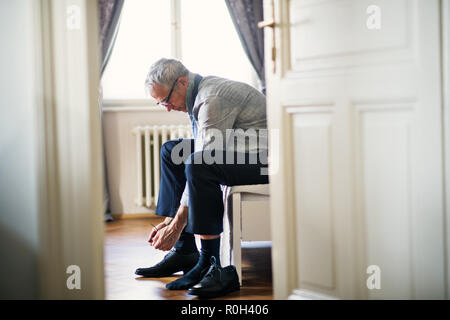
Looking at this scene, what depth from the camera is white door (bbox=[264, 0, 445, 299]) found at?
1725 millimetres

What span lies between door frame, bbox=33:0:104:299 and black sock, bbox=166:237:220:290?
59 centimetres

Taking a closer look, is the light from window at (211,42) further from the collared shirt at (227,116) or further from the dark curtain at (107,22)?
the collared shirt at (227,116)

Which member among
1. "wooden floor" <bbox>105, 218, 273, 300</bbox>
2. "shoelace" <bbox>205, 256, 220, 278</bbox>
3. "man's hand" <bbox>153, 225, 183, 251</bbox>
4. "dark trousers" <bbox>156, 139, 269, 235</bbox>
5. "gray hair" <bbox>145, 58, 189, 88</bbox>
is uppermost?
"gray hair" <bbox>145, 58, 189, 88</bbox>

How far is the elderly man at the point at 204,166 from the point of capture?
7.84 feet

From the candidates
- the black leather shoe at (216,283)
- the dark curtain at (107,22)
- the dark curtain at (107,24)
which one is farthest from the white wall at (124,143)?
the black leather shoe at (216,283)

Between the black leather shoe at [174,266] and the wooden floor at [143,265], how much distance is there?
0.13 ft

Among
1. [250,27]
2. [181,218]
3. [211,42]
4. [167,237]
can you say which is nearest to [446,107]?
[181,218]

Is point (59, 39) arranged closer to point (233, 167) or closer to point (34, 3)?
point (34, 3)

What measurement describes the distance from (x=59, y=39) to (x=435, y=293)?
1458mm

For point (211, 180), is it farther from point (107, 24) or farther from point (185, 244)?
point (107, 24)

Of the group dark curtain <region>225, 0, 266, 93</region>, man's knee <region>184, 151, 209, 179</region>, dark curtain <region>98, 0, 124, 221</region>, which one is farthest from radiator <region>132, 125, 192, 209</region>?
man's knee <region>184, 151, 209, 179</region>

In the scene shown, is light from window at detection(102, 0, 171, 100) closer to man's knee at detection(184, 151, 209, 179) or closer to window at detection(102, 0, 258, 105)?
window at detection(102, 0, 258, 105)

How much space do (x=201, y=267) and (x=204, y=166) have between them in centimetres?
45
